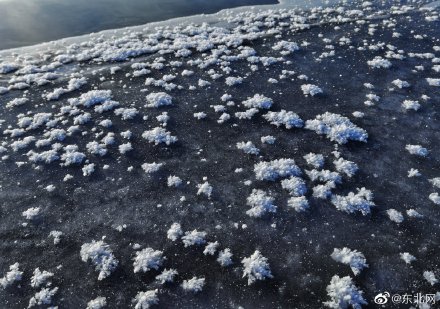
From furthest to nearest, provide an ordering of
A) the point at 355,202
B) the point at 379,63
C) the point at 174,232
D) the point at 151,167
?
the point at 379,63 < the point at 151,167 < the point at 355,202 < the point at 174,232

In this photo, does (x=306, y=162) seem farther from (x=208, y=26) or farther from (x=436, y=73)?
(x=208, y=26)

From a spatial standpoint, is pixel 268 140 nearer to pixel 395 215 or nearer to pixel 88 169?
pixel 395 215

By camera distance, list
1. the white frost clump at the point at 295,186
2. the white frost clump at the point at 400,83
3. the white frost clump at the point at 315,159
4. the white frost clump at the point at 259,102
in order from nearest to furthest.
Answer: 1. the white frost clump at the point at 295,186
2. the white frost clump at the point at 315,159
3. the white frost clump at the point at 259,102
4. the white frost clump at the point at 400,83

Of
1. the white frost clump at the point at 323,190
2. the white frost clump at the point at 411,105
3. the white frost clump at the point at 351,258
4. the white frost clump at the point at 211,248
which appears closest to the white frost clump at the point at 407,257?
the white frost clump at the point at 351,258

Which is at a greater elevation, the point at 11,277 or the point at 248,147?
the point at 248,147

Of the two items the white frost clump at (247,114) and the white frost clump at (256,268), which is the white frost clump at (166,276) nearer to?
the white frost clump at (256,268)

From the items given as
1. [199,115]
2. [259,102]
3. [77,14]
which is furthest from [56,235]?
[77,14]
